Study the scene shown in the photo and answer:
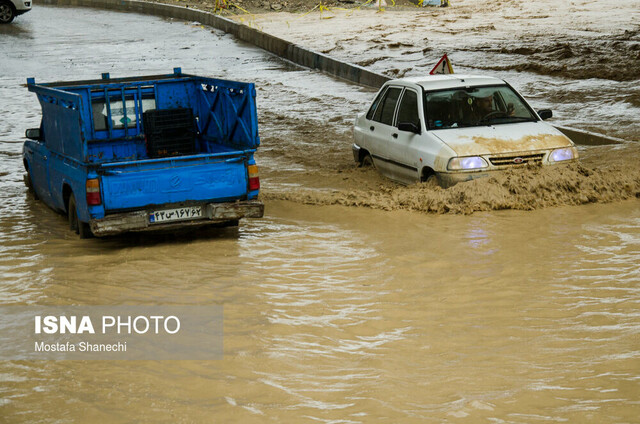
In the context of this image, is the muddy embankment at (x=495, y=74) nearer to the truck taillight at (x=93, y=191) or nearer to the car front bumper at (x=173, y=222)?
the car front bumper at (x=173, y=222)

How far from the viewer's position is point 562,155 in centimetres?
1019

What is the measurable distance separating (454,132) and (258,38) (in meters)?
21.0

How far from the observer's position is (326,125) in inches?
664

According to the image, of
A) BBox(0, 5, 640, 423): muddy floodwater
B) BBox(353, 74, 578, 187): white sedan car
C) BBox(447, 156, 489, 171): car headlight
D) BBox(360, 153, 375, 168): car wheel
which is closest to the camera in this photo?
BBox(0, 5, 640, 423): muddy floodwater

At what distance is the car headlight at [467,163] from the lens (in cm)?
991

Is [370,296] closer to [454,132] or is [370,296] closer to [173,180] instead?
[173,180]

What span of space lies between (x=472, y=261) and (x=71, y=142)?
14.1 ft

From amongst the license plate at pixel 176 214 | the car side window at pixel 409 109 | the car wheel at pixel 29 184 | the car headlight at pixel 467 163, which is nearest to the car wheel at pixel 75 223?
the license plate at pixel 176 214

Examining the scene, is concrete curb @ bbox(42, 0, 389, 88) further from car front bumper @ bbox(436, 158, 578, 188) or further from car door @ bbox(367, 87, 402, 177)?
car front bumper @ bbox(436, 158, 578, 188)

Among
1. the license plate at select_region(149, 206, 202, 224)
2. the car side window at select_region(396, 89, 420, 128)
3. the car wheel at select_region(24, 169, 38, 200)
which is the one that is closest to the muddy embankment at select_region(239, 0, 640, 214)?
the car side window at select_region(396, 89, 420, 128)

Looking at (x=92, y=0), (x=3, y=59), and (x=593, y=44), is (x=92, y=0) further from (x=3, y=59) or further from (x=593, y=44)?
(x=593, y=44)

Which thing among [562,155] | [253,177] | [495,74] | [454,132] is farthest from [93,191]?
[495,74]

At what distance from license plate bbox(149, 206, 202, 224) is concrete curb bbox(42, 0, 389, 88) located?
12291 mm

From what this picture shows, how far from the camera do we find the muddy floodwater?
5.35 meters
